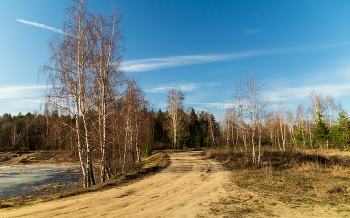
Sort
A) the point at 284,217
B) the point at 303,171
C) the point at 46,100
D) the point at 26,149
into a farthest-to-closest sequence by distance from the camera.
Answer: the point at 26,149 < the point at 303,171 < the point at 46,100 < the point at 284,217

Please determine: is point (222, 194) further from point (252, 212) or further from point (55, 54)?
point (55, 54)

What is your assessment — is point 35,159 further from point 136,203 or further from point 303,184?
point 303,184

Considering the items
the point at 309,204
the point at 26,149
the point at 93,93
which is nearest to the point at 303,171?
the point at 309,204

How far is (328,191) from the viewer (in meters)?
8.59

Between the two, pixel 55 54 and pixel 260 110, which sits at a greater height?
pixel 55 54

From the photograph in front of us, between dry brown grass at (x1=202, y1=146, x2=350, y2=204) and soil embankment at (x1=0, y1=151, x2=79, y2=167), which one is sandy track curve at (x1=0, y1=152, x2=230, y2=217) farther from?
soil embankment at (x1=0, y1=151, x2=79, y2=167)

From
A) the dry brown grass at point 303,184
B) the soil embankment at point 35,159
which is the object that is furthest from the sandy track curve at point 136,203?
the soil embankment at point 35,159

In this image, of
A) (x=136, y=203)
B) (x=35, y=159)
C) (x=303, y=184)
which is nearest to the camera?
(x=136, y=203)

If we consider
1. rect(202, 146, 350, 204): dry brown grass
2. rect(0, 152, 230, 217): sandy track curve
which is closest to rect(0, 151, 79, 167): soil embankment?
rect(0, 152, 230, 217): sandy track curve

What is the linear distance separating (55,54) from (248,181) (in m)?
14.0

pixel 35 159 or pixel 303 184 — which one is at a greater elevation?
pixel 303 184

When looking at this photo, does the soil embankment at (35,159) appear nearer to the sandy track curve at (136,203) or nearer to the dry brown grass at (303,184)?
the sandy track curve at (136,203)

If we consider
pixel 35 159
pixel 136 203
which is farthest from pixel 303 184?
pixel 35 159

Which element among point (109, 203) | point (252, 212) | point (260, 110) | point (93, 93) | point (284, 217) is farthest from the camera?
point (260, 110)
